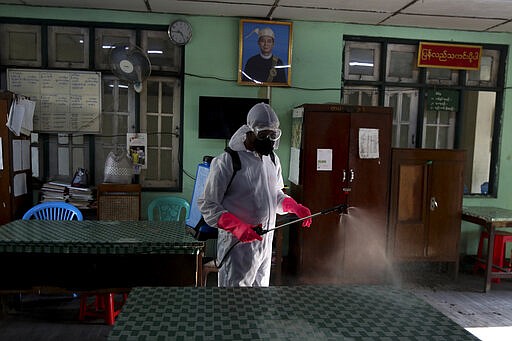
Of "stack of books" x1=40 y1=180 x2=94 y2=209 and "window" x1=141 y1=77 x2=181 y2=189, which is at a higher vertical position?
"window" x1=141 y1=77 x2=181 y2=189

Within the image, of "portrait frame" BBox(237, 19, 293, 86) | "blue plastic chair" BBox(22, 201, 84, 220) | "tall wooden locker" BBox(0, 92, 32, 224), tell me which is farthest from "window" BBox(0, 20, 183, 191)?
"blue plastic chair" BBox(22, 201, 84, 220)

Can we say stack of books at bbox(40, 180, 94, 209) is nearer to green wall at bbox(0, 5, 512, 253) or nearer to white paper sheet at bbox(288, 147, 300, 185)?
green wall at bbox(0, 5, 512, 253)

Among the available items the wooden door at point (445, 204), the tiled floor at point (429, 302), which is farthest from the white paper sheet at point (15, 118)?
the wooden door at point (445, 204)

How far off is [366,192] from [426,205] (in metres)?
0.74

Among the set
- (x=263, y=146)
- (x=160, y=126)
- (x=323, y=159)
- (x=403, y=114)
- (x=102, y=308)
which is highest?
(x=403, y=114)

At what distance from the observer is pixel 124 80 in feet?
14.2

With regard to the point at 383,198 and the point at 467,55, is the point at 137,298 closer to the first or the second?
the point at 383,198

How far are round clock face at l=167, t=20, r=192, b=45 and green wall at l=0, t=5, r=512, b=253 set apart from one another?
0.26 feet

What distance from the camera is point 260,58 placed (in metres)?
4.45

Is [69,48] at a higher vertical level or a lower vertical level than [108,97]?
higher

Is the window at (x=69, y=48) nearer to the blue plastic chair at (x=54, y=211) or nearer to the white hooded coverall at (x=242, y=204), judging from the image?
the blue plastic chair at (x=54, y=211)

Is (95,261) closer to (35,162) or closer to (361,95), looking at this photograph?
(35,162)

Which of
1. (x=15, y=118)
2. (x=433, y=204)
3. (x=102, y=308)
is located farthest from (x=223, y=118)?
(x=433, y=204)

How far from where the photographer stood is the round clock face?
14.1 ft
